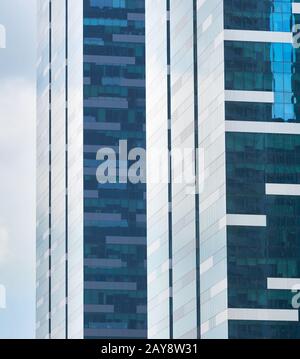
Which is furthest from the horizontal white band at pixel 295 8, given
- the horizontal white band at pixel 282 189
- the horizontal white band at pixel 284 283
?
the horizontal white band at pixel 284 283

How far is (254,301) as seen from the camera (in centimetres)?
16388

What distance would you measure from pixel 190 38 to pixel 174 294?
34.2 meters

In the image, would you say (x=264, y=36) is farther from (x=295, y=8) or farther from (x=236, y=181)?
(x=236, y=181)

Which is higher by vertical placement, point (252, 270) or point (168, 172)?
point (168, 172)

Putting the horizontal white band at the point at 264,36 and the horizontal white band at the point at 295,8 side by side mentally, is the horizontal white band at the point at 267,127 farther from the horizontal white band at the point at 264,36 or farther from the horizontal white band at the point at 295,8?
the horizontal white band at the point at 295,8

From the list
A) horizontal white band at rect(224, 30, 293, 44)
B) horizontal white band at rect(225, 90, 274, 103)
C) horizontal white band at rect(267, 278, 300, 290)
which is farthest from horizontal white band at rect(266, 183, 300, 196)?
horizontal white band at rect(224, 30, 293, 44)

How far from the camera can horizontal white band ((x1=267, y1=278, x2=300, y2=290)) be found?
164500mm

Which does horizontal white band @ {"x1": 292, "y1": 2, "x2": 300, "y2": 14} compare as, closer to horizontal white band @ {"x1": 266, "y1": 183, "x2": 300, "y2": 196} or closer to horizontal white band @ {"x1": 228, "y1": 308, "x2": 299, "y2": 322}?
horizontal white band @ {"x1": 266, "y1": 183, "x2": 300, "y2": 196}

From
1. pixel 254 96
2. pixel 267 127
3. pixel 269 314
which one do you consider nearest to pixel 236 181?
pixel 267 127

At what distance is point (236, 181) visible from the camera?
16825cm

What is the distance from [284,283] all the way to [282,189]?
11926 millimetres

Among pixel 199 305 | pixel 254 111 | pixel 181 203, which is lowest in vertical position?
pixel 199 305
